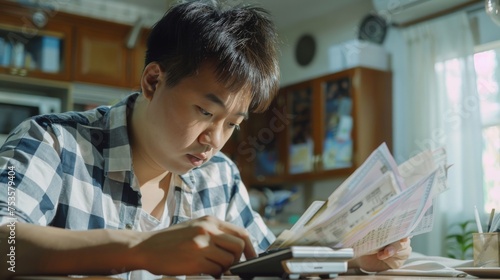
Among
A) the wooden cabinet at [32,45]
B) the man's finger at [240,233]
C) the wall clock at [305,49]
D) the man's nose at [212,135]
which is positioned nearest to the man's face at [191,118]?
the man's nose at [212,135]

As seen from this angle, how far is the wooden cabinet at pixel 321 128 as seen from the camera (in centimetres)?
379

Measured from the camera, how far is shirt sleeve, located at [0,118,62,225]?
2.83 ft

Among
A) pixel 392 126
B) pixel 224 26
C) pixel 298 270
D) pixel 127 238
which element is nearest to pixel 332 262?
pixel 298 270

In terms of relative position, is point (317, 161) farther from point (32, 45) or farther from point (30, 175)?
point (30, 175)

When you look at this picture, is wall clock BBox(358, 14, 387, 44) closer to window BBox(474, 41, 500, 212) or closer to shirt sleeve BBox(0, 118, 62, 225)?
window BBox(474, 41, 500, 212)

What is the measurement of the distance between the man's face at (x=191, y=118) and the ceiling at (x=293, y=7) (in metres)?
3.25

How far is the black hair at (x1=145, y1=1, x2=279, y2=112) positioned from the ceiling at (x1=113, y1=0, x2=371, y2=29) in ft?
10.4

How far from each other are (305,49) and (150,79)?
11.7ft

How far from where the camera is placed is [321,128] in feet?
13.2

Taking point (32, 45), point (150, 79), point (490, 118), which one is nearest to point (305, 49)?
point (490, 118)

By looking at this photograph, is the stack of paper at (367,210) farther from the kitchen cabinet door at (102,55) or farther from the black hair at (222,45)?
the kitchen cabinet door at (102,55)

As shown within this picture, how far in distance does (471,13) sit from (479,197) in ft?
3.59

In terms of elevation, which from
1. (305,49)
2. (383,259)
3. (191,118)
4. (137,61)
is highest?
(305,49)

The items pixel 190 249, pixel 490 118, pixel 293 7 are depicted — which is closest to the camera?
pixel 190 249
